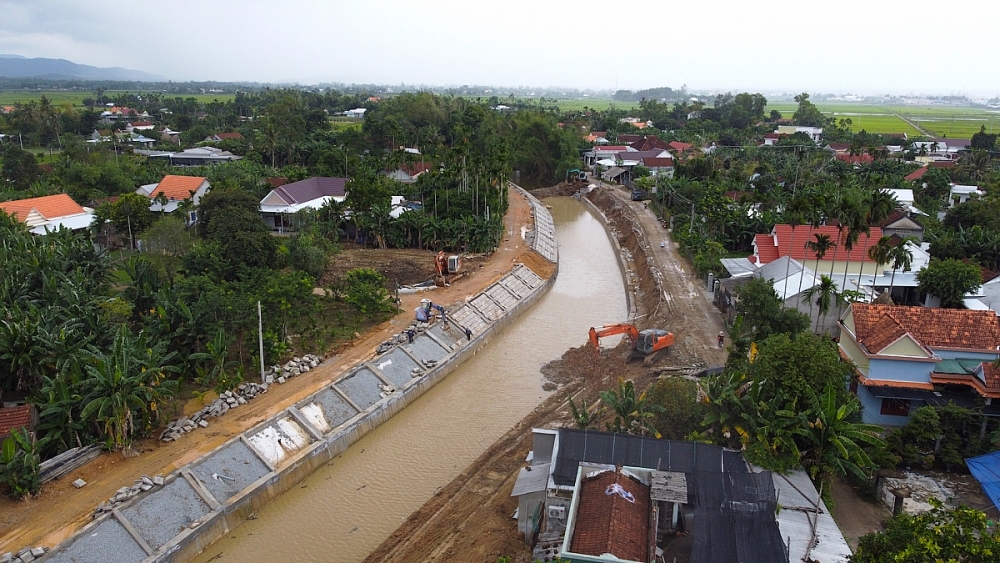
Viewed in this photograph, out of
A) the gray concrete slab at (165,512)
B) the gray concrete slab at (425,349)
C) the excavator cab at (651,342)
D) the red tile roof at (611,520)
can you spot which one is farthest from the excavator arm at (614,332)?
the gray concrete slab at (165,512)

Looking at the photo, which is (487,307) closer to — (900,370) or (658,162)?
(900,370)

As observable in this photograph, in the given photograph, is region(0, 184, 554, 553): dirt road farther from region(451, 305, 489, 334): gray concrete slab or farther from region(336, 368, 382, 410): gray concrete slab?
region(451, 305, 489, 334): gray concrete slab

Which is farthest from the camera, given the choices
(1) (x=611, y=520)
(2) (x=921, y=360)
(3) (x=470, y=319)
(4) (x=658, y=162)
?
(4) (x=658, y=162)

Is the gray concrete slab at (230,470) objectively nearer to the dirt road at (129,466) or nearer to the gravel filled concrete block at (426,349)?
the dirt road at (129,466)

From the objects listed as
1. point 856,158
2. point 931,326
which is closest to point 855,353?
point 931,326

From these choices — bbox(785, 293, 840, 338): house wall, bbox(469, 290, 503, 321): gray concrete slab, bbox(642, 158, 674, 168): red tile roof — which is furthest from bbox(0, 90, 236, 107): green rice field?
bbox(785, 293, 840, 338): house wall

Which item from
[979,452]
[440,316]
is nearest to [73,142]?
[440,316]
